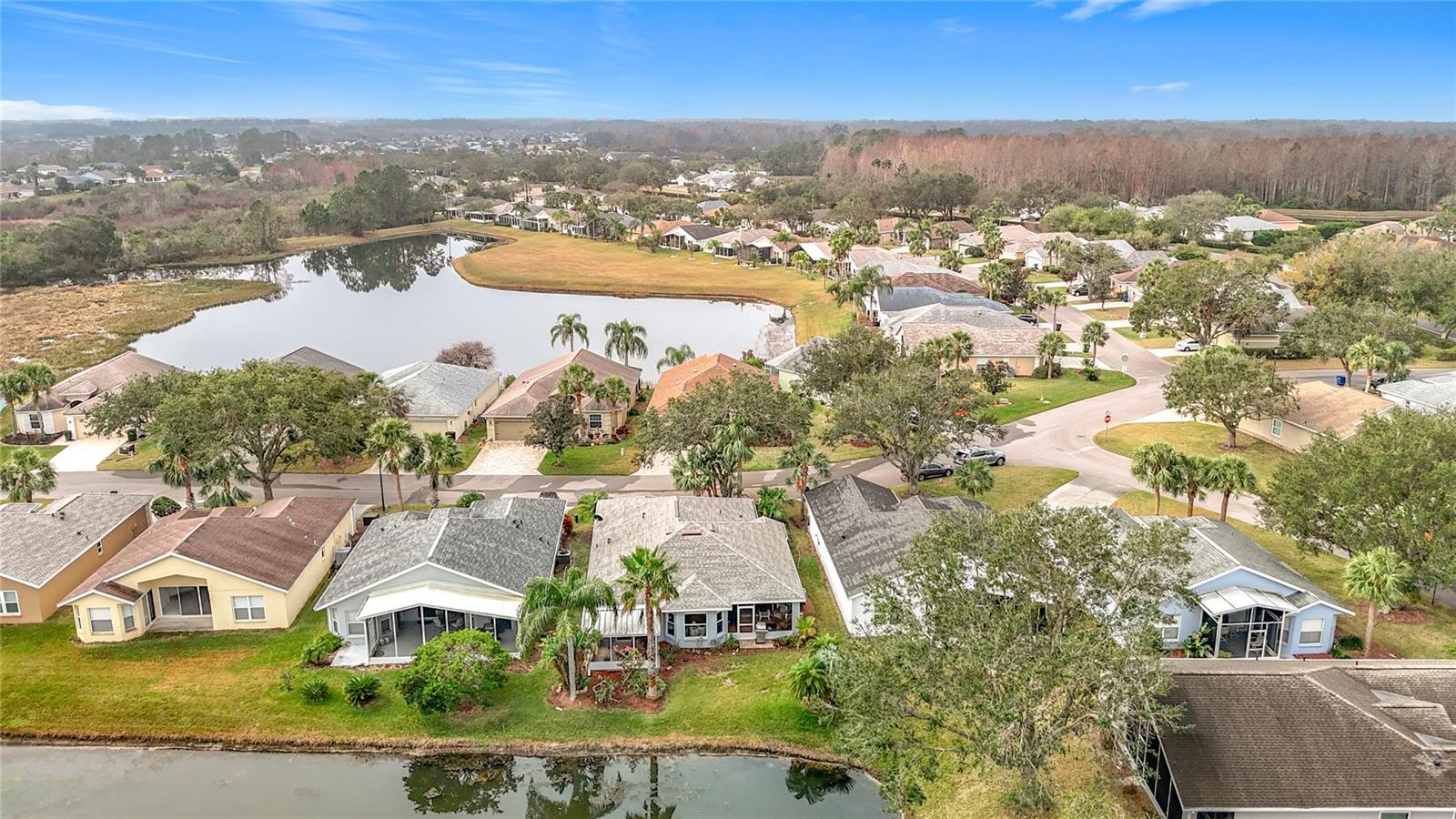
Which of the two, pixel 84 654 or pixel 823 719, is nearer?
pixel 823 719

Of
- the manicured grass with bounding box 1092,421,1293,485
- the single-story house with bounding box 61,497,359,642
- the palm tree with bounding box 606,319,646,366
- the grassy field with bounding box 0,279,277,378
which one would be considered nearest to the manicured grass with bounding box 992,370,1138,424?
the manicured grass with bounding box 1092,421,1293,485

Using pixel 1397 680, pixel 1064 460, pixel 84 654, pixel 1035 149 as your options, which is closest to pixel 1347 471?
pixel 1397 680

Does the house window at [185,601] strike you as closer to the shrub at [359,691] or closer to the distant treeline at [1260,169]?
the shrub at [359,691]

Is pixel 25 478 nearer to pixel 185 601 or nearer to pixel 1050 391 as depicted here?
pixel 185 601

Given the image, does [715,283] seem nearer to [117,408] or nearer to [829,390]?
[829,390]

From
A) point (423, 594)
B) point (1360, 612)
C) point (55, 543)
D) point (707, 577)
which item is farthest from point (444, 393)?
point (1360, 612)

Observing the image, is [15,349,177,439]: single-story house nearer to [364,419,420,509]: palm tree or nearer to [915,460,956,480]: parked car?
[364,419,420,509]: palm tree
